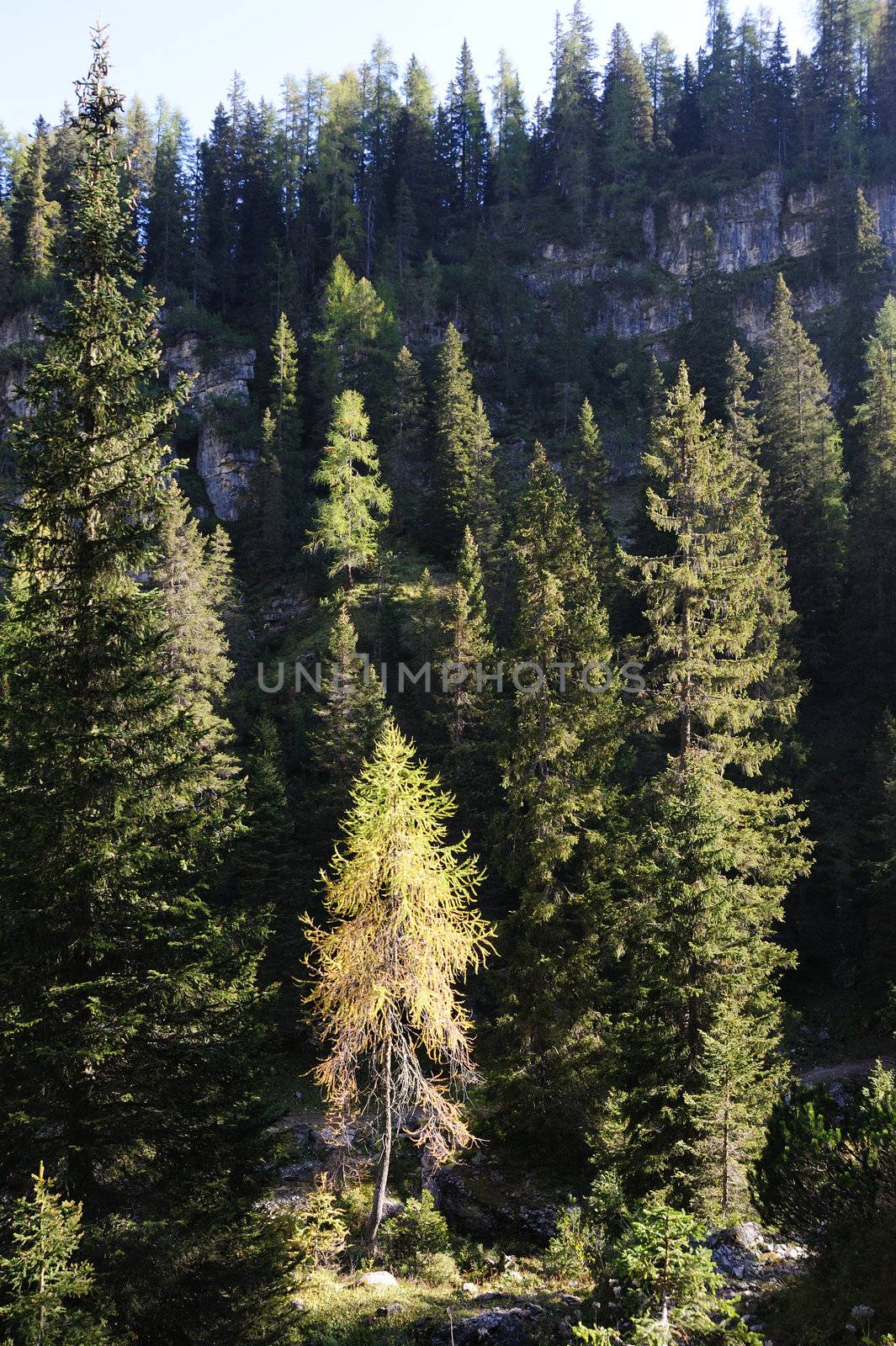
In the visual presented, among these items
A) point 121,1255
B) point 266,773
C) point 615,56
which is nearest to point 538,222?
point 615,56

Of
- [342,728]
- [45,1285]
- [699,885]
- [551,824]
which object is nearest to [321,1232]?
[45,1285]

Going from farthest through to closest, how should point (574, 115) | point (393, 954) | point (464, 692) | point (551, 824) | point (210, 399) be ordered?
point (574, 115)
point (210, 399)
point (464, 692)
point (551, 824)
point (393, 954)

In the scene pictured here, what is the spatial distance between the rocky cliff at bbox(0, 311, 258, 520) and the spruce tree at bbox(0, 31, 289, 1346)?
52.7 m

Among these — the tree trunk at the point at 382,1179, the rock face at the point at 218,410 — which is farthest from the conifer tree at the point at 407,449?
the tree trunk at the point at 382,1179

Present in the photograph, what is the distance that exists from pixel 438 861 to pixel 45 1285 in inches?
331

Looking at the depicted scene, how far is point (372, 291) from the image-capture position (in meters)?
62.2

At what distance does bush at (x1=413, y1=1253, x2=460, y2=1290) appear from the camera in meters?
13.7

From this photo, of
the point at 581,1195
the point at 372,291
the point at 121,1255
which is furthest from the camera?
the point at 372,291

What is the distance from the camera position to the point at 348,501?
45781mm

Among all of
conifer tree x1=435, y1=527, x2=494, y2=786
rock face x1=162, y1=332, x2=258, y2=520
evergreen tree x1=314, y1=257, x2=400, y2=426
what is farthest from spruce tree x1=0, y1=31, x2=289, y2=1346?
rock face x1=162, y1=332, x2=258, y2=520

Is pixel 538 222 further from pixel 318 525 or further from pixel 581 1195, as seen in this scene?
pixel 581 1195

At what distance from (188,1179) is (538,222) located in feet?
296

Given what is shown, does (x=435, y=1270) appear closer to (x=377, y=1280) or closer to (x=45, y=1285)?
(x=377, y=1280)

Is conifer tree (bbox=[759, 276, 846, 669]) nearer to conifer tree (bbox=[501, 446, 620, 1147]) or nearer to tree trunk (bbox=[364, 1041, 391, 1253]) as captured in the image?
conifer tree (bbox=[501, 446, 620, 1147])
